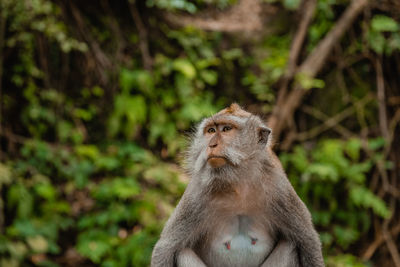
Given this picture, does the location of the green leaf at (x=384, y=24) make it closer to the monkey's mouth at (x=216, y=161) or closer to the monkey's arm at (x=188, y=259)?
the monkey's mouth at (x=216, y=161)

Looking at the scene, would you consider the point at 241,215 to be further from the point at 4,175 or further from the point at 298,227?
the point at 4,175

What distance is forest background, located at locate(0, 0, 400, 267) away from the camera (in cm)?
603

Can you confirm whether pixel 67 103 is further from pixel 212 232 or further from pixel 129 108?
pixel 212 232

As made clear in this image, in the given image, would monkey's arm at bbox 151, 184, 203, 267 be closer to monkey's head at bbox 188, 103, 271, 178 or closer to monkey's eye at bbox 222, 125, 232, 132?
monkey's head at bbox 188, 103, 271, 178

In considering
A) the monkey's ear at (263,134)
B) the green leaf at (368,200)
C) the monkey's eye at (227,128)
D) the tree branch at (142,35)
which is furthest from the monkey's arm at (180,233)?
the tree branch at (142,35)

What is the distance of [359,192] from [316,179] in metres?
0.57

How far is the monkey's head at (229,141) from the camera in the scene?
301 centimetres

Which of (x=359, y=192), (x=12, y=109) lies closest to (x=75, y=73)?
(x=12, y=109)

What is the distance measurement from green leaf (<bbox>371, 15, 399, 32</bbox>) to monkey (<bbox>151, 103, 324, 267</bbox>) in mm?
3932

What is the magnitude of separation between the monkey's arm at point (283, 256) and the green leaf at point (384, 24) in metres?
4.27

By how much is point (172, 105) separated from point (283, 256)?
13.0 ft

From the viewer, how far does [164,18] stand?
7184 millimetres

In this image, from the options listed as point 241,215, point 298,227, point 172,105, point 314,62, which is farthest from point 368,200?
point 241,215

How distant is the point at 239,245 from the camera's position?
320cm
